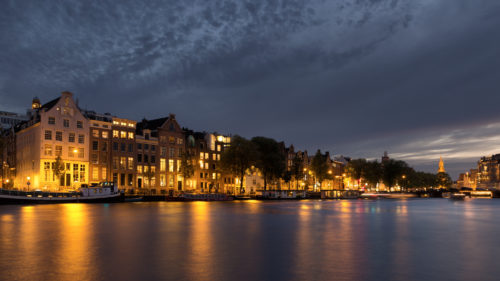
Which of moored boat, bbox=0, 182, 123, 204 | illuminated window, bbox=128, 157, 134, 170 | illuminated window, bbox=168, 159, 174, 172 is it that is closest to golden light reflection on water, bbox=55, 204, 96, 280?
moored boat, bbox=0, 182, 123, 204

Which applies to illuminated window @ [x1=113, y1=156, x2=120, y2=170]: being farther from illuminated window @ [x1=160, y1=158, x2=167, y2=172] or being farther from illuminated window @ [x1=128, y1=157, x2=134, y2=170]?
illuminated window @ [x1=160, y1=158, x2=167, y2=172]

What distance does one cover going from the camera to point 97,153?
10906cm

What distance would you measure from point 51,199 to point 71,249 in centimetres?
6889

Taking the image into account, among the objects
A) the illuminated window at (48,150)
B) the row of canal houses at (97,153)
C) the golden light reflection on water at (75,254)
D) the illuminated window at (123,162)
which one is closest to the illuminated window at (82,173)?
the row of canal houses at (97,153)

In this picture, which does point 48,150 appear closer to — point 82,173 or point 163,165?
point 82,173

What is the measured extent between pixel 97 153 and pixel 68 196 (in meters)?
22.7

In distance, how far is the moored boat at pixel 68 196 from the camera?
79650 millimetres

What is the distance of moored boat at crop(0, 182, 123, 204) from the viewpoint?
261 feet

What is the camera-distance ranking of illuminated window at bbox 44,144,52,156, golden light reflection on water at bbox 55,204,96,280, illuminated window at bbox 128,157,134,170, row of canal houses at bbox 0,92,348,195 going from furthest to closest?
illuminated window at bbox 128,157,134,170, row of canal houses at bbox 0,92,348,195, illuminated window at bbox 44,144,52,156, golden light reflection on water at bbox 55,204,96,280

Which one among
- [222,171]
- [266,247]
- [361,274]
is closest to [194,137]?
[222,171]

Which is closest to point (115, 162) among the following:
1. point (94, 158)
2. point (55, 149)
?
point (94, 158)

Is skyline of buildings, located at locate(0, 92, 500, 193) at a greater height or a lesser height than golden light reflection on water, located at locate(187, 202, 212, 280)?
greater

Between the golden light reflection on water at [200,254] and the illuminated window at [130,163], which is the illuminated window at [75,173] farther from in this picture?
the golden light reflection on water at [200,254]

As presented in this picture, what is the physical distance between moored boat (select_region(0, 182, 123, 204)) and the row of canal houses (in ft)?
32.6
